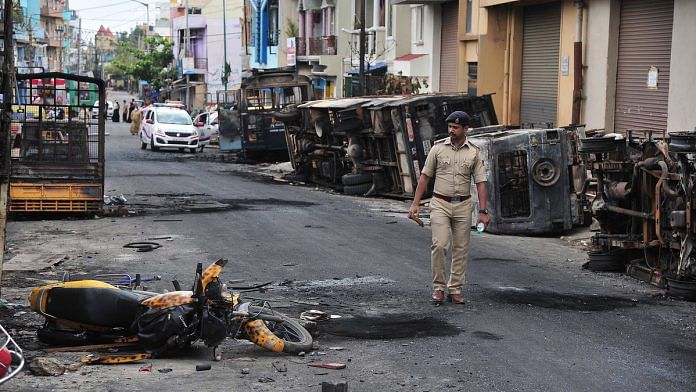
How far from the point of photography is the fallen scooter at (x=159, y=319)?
7562 millimetres

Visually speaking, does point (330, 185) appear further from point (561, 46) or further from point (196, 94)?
point (196, 94)

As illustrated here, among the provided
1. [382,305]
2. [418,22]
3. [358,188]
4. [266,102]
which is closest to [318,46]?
[418,22]

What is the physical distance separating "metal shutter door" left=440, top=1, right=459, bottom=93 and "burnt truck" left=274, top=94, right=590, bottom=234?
25.4 ft

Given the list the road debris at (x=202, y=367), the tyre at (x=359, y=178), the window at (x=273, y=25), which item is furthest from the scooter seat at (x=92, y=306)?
the window at (x=273, y=25)

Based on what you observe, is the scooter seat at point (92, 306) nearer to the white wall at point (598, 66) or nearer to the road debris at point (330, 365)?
the road debris at point (330, 365)

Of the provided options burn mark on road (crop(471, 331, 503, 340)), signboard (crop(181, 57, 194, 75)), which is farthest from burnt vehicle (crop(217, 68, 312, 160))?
signboard (crop(181, 57, 194, 75))

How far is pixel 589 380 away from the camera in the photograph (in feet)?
23.3

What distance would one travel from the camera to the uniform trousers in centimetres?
1002

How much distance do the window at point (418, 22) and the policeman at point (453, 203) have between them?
26.1m

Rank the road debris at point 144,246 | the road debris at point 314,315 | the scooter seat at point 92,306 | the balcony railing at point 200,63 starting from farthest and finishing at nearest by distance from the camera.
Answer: the balcony railing at point 200,63
the road debris at point 144,246
the road debris at point 314,315
the scooter seat at point 92,306

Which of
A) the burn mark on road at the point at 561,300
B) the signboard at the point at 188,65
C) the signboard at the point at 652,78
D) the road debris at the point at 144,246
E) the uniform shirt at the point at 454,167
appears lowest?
the road debris at the point at 144,246

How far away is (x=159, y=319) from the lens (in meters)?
7.57

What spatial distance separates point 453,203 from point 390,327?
5.65 feet

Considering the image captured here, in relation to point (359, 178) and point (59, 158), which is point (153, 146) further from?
point (59, 158)
